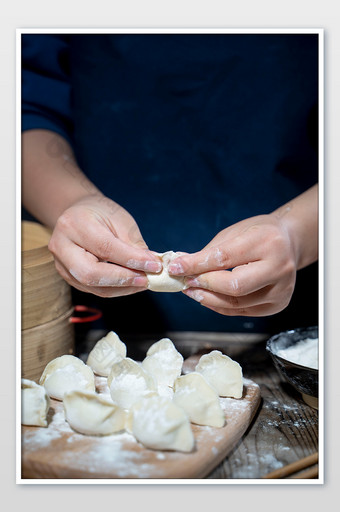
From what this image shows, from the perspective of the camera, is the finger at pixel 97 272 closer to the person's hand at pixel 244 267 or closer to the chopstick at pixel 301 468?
the person's hand at pixel 244 267

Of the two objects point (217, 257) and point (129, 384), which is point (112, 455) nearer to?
point (129, 384)

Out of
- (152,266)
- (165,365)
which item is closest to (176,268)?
(152,266)

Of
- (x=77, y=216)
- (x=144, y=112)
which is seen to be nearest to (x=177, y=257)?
(x=77, y=216)

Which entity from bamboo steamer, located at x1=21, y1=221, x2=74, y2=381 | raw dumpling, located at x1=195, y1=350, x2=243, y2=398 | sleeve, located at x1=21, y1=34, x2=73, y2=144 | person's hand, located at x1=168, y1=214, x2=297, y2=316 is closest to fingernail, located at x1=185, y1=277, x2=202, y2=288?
person's hand, located at x1=168, y1=214, x2=297, y2=316

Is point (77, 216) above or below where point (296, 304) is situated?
above

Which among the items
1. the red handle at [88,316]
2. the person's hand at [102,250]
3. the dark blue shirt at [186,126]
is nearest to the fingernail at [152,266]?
the person's hand at [102,250]

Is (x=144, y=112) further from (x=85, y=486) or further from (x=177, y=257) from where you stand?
(x=85, y=486)
